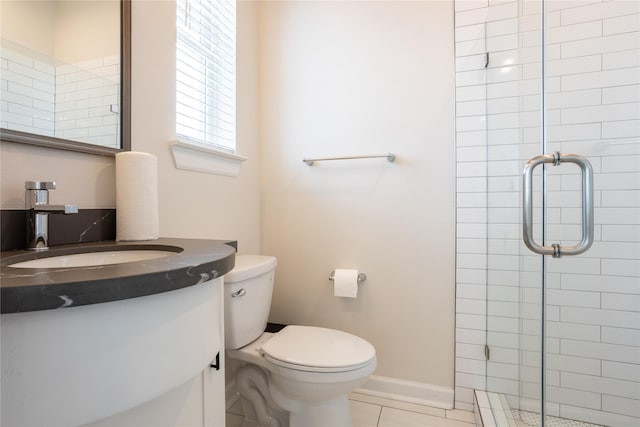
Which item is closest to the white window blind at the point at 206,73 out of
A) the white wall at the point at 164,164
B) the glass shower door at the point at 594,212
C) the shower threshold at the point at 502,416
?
the white wall at the point at 164,164

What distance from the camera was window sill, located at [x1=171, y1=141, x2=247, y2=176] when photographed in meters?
1.28

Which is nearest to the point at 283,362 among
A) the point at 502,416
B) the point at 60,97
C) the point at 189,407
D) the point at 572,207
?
the point at 189,407

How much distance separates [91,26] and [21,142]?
43 centimetres

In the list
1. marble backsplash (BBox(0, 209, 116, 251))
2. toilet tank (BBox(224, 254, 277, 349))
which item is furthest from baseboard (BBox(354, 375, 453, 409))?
marble backsplash (BBox(0, 209, 116, 251))

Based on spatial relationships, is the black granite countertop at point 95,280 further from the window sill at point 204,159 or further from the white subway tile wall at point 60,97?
the window sill at point 204,159

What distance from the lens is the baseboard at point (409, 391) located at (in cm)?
158

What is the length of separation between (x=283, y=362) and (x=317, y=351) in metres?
0.14

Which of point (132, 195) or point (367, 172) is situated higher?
point (367, 172)

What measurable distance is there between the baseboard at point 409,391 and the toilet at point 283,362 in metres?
0.39

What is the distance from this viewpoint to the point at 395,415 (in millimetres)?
1523

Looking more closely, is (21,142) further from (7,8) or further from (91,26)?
(91,26)

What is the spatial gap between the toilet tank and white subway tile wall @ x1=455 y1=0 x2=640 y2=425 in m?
1.07

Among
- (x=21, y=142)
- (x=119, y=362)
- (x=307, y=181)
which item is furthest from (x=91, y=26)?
(x=307, y=181)

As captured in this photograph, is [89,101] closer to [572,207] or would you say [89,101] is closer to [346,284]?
[346,284]
